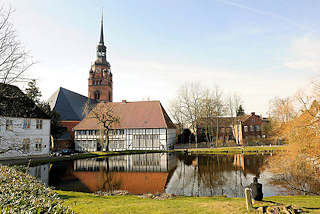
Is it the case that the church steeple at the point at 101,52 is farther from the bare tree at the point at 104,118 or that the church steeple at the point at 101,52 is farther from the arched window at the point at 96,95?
the bare tree at the point at 104,118

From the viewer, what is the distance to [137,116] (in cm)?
3641

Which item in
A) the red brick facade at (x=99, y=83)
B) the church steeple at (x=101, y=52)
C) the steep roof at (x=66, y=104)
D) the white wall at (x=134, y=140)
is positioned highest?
the church steeple at (x=101, y=52)

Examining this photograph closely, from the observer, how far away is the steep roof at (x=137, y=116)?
34750 millimetres

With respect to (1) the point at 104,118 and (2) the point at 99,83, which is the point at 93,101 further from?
(1) the point at 104,118

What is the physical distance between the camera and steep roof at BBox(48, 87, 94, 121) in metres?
39.7

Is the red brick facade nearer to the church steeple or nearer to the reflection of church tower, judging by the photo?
the reflection of church tower

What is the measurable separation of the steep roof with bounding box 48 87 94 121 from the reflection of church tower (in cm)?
1013

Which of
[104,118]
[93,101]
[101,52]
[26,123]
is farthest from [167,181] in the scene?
[101,52]

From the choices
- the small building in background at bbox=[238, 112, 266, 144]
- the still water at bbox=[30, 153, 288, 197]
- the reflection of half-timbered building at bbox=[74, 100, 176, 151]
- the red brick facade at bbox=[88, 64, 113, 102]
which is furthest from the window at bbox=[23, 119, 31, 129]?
the small building in background at bbox=[238, 112, 266, 144]

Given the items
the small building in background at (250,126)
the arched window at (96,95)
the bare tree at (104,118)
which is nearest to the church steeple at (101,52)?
the arched window at (96,95)

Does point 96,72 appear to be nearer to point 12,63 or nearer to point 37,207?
point 12,63

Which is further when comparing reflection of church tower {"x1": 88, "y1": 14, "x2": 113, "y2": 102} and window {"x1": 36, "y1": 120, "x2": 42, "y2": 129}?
reflection of church tower {"x1": 88, "y1": 14, "x2": 113, "y2": 102}

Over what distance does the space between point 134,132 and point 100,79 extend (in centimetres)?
2703

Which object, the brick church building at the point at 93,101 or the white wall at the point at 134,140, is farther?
the brick church building at the point at 93,101
